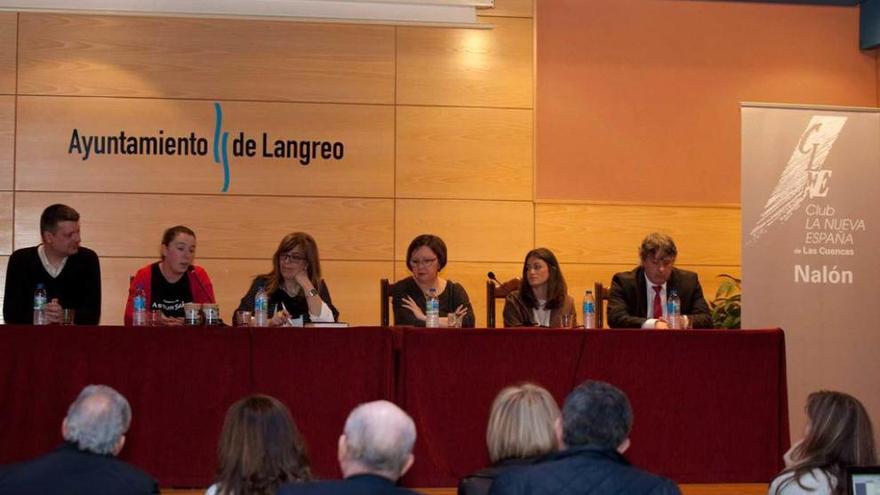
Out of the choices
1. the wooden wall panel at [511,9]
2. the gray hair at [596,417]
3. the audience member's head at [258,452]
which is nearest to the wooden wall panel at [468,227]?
the wooden wall panel at [511,9]

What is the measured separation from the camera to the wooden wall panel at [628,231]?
7.43 meters

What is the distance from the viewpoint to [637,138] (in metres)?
7.61

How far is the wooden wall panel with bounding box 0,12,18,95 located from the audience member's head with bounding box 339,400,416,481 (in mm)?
5310

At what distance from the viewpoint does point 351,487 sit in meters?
2.55

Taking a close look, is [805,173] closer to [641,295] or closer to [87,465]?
[641,295]

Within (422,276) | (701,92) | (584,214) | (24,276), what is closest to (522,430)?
(422,276)

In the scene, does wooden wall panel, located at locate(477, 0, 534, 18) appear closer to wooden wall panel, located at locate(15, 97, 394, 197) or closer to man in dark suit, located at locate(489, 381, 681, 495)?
wooden wall panel, located at locate(15, 97, 394, 197)

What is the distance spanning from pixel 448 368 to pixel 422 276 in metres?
1.11

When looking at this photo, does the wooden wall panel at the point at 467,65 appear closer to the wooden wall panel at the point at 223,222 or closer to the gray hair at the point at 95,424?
the wooden wall panel at the point at 223,222

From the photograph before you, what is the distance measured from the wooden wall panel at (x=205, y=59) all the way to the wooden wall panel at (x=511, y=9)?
0.67 meters

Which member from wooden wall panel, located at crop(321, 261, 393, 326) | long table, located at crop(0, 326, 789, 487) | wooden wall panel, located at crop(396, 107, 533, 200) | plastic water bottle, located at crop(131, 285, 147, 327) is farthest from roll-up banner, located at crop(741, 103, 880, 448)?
A: plastic water bottle, located at crop(131, 285, 147, 327)

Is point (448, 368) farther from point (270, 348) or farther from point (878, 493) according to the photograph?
point (878, 493)

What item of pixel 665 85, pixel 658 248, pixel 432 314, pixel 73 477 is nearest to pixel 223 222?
pixel 432 314

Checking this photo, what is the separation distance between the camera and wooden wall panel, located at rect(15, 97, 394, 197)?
7.19 m
